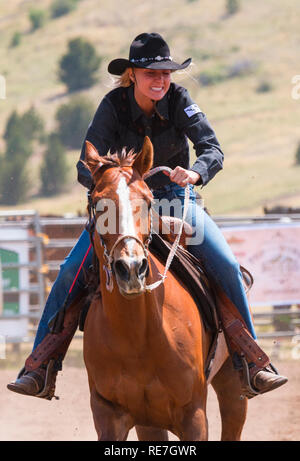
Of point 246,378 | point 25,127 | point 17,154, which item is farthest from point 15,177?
point 246,378

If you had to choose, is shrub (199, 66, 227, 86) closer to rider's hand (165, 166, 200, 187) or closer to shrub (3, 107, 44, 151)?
shrub (3, 107, 44, 151)

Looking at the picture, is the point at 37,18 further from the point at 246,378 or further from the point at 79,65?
the point at 246,378

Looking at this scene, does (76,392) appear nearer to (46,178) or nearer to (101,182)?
(101,182)

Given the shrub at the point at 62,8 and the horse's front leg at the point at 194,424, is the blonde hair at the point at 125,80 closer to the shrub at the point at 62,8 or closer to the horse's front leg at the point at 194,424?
the horse's front leg at the point at 194,424

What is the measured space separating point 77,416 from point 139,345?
17.1 ft

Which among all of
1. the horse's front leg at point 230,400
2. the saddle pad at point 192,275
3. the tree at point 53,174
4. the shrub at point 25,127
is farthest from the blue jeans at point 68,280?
the shrub at point 25,127

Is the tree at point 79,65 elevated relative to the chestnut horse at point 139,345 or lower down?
elevated

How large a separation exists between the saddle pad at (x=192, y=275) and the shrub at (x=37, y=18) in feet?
310

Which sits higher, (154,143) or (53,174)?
(154,143)

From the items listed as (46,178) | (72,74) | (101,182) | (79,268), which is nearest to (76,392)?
(79,268)

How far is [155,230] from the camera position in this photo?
214 inches

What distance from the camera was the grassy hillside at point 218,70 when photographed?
6081 cm

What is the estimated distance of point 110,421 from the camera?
5.12m
